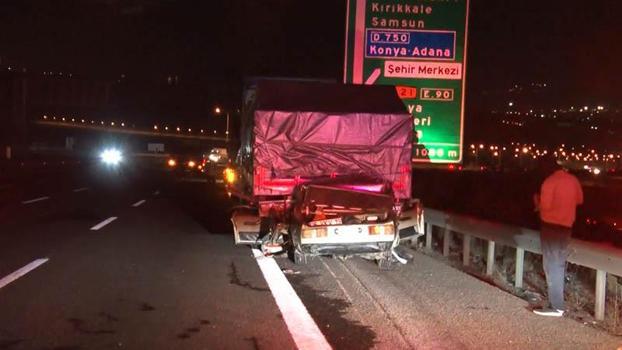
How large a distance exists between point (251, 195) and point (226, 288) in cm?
404


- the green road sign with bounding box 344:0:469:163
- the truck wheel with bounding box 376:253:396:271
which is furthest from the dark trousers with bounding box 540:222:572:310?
the green road sign with bounding box 344:0:469:163

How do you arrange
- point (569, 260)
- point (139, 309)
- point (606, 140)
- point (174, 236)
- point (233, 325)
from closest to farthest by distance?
point (233, 325), point (139, 309), point (569, 260), point (174, 236), point (606, 140)

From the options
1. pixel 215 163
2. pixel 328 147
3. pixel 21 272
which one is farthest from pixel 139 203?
pixel 21 272

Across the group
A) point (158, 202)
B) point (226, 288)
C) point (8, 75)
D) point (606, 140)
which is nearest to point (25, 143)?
point (8, 75)

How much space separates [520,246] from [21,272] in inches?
280

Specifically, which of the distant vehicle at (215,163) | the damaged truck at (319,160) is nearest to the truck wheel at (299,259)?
the damaged truck at (319,160)

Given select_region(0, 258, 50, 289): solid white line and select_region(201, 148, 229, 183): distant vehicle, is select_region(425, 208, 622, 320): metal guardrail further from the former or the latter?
select_region(201, 148, 229, 183): distant vehicle

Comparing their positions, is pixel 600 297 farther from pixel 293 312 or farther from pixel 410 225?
pixel 410 225

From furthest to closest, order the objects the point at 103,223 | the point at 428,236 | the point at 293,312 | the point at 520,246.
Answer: the point at 103,223
the point at 428,236
the point at 520,246
the point at 293,312

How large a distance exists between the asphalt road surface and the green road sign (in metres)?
4.35

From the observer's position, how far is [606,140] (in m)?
70.4

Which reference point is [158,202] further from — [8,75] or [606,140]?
[606,140]

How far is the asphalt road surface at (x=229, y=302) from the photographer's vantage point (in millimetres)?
6914

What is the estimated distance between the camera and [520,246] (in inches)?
396
